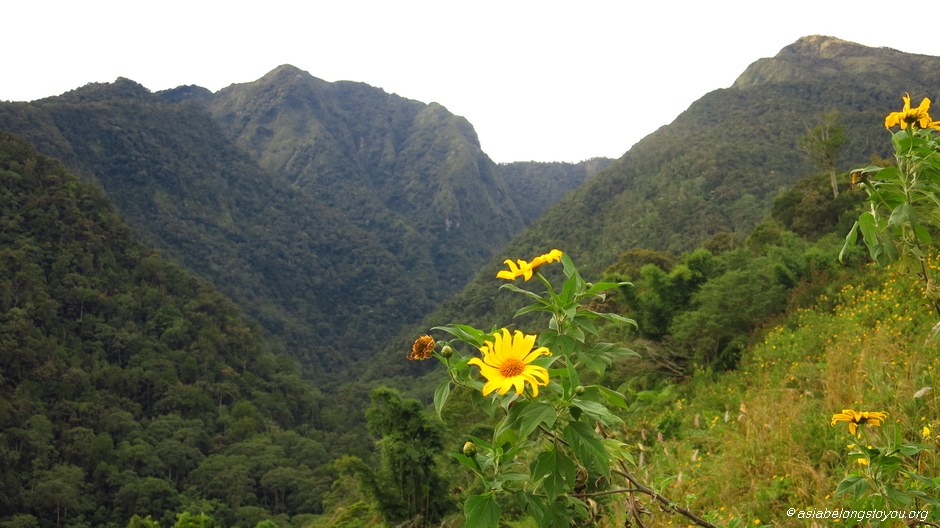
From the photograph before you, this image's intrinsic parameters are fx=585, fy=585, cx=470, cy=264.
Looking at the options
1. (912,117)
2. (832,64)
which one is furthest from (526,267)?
(832,64)

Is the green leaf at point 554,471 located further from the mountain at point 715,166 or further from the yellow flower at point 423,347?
the mountain at point 715,166

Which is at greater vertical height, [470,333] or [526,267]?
[526,267]

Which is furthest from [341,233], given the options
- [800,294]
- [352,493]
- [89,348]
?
[800,294]

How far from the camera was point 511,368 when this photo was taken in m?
1.07

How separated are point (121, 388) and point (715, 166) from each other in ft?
143

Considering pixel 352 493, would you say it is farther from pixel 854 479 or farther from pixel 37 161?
pixel 37 161

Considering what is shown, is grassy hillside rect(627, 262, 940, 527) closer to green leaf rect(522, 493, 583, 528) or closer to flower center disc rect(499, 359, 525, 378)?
green leaf rect(522, 493, 583, 528)

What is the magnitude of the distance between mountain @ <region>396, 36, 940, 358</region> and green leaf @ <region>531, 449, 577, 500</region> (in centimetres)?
2966

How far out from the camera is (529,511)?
1.14 metres

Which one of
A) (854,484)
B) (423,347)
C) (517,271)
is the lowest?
(854,484)

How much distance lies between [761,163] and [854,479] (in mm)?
47355

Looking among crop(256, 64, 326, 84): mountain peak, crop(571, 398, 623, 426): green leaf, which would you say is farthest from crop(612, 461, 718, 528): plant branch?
Result: crop(256, 64, 326, 84): mountain peak

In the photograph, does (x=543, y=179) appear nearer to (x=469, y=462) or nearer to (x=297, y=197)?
(x=297, y=197)

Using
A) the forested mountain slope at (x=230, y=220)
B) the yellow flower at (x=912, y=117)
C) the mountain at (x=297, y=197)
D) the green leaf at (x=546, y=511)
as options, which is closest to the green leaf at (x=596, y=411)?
the green leaf at (x=546, y=511)
